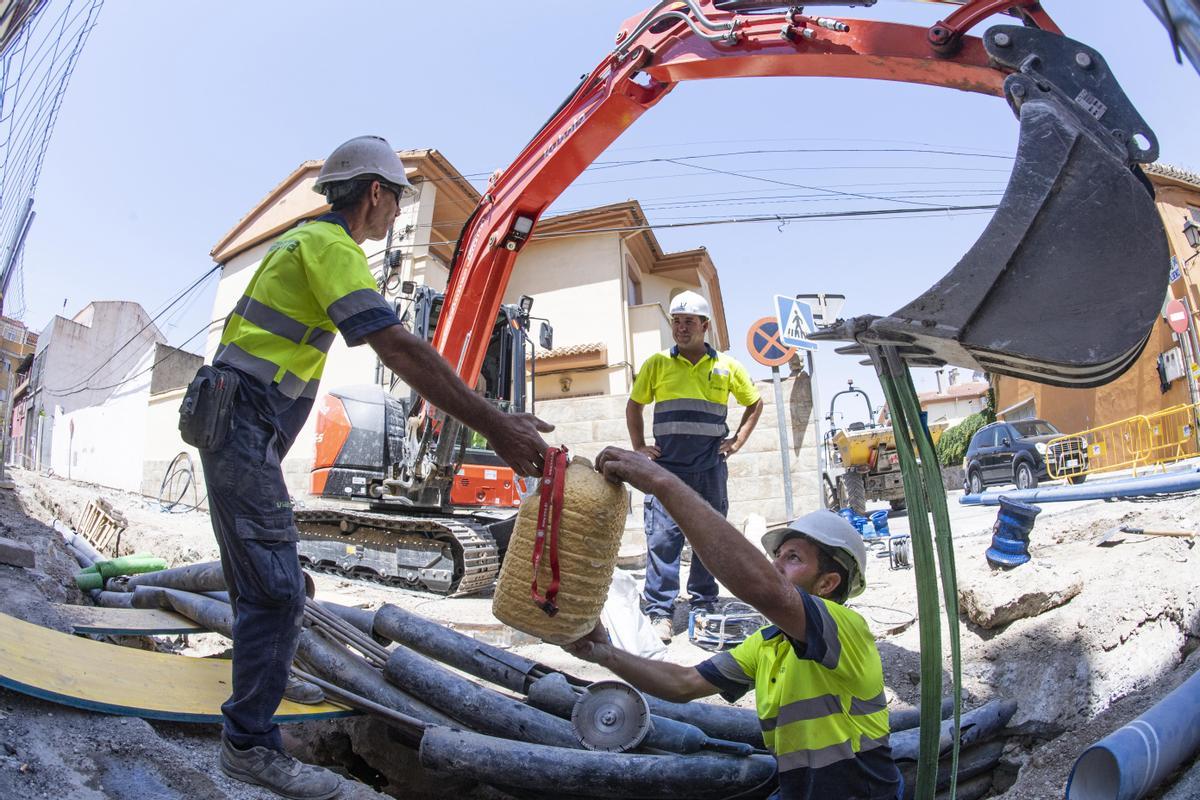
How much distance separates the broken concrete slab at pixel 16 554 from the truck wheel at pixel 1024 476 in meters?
14.2

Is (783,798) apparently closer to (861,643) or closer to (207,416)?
(861,643)

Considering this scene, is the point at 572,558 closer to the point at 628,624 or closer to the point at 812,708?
the point at 812,708

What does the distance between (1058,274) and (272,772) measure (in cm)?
231

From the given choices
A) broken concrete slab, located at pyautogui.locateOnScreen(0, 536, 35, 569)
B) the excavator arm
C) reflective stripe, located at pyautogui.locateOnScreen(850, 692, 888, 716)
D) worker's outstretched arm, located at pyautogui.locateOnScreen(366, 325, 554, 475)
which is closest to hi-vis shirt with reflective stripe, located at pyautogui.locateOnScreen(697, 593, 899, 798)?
reflective stripe, located at pyautogui.locateOnScreen(850, 692, 888, 716)

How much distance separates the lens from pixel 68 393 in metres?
26.5

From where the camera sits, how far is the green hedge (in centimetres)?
2789

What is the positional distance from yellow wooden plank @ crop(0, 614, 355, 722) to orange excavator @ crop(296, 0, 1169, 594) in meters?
2.19

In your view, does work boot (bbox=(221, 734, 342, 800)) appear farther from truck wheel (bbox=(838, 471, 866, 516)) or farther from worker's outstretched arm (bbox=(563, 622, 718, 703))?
truck wheel (bbox=(838, 471, 866, 516))

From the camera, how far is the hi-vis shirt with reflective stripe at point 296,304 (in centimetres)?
211

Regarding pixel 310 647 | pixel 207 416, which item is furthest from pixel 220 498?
pixel 310 647

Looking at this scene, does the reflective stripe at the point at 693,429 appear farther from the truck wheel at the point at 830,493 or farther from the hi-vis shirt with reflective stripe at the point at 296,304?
the truck wheel at the point at 830,493

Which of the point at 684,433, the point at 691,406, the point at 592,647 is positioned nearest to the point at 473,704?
the point at 592,647

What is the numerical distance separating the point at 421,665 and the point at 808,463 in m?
7.69

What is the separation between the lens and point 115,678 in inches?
96.3
